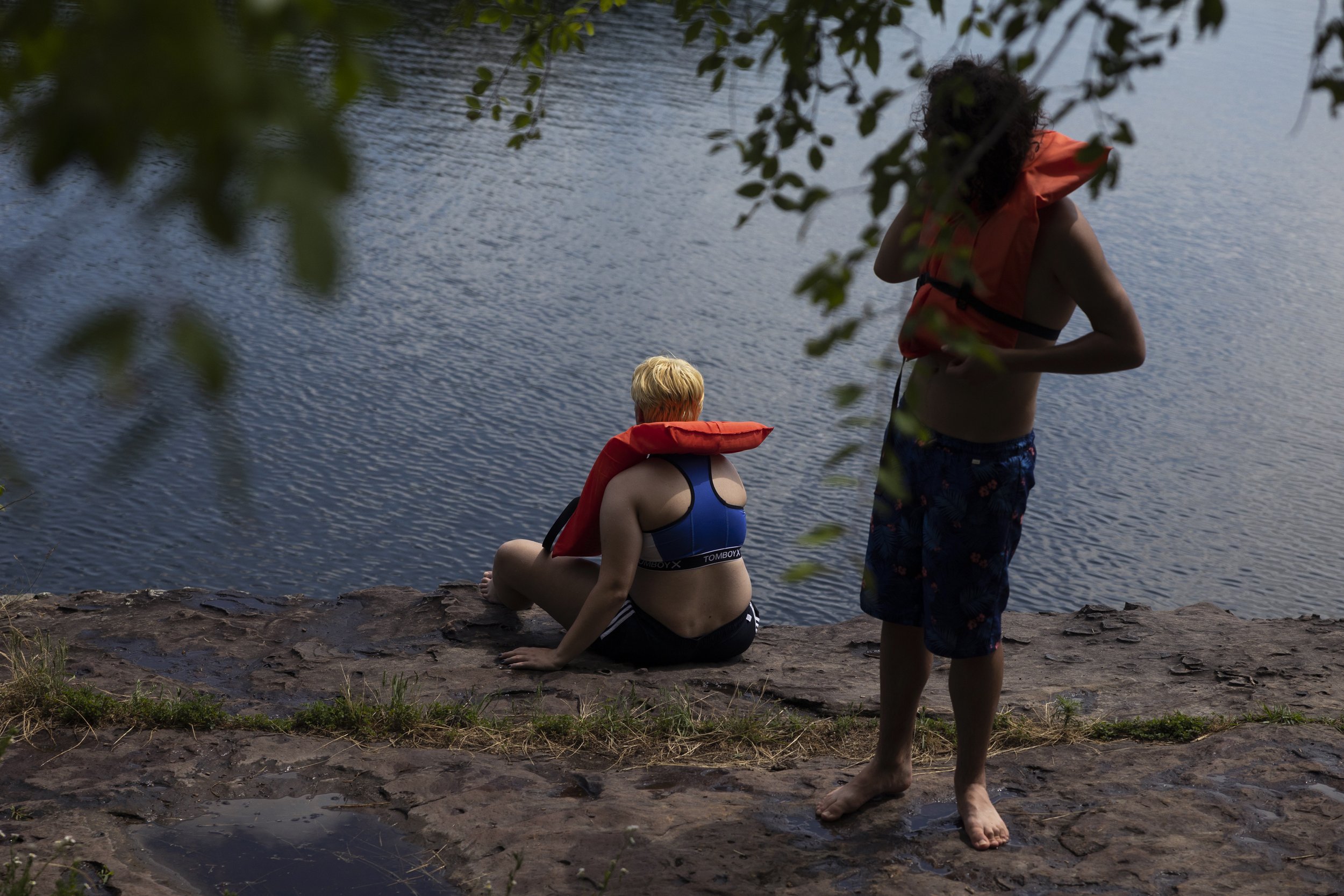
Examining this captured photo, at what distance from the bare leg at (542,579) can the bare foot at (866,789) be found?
1.20 m

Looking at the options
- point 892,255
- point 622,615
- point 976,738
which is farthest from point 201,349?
point 622,615

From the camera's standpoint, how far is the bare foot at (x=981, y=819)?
8.18 ft

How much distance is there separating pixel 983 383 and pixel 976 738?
30.9 inches

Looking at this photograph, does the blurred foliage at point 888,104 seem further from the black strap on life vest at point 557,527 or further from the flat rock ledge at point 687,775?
the black strap on life vest at point 557,527

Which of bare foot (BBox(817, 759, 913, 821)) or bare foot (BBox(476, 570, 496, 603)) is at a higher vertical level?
bare foot (BBox(817, 759, 913, 821))

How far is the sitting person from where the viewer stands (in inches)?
138

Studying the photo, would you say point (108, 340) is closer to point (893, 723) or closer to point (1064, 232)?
point (1064, 232)

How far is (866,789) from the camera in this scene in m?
2.68

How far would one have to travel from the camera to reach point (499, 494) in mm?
5227

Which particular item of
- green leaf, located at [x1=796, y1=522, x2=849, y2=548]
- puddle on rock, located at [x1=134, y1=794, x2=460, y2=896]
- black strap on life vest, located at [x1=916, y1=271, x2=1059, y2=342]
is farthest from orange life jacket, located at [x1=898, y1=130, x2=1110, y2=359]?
puddle on rock, located at [x1=134, y1=794, x2=460, y2=896]

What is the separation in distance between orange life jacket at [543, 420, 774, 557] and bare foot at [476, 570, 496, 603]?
463mm

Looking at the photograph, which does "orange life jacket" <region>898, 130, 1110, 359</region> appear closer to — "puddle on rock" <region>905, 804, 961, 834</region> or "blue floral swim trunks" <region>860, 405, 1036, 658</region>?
"blue floral swim trunks" <region>860, 405, 1036, 658</region>

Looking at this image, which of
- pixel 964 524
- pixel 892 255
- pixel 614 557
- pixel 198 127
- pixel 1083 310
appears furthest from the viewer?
pixel 614 557

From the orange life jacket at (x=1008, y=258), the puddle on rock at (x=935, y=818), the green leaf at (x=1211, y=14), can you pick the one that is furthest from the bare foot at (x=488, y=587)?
the green leaf at (x=1211, y=14)
